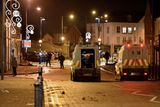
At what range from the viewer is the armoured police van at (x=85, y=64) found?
109 ft

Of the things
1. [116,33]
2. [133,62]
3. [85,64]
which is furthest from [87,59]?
[116,33]

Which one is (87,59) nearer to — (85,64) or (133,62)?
(85,64)

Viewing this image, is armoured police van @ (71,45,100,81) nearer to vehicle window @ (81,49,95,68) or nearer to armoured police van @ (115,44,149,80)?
vehicle window @ (81,49,95,68)

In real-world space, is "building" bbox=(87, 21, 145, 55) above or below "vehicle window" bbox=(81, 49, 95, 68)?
above

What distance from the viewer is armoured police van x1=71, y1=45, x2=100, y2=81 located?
33250 mm

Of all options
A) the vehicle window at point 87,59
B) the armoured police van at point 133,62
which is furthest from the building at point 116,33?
the vehicle window at point 87,59

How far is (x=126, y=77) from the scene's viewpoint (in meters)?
34.1

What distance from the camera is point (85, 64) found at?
3416 centimetres

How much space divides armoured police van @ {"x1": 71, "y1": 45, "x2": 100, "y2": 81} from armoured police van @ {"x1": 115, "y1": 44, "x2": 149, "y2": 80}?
1.77 meters

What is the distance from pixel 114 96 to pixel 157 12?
150 feet

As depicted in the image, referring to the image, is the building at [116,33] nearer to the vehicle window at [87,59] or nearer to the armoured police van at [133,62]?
the armoured police van at [133,62]

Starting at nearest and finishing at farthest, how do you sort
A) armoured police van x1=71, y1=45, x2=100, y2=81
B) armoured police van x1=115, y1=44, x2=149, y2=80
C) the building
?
1. armoured police van x1=71, y1=45, x2=100, y2=81
2. armoured police van x1=115, y1=44, x2=149, y2=80
3. the building

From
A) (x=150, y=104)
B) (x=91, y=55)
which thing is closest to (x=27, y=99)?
(x=150, y=104)

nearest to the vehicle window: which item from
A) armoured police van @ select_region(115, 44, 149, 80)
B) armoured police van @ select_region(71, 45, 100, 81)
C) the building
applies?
armoured police van @ select_region(71, 45, 100, 81)
